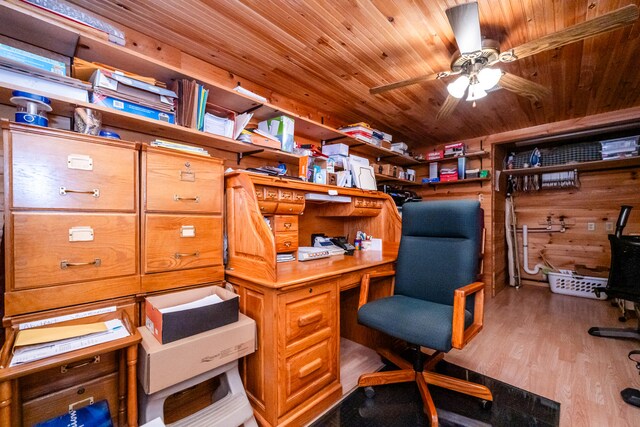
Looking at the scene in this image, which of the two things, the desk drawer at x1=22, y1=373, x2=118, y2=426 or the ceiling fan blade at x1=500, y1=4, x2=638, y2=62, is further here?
the ceiling fan blade at x1=500, y1=4, x2=638, y2=62

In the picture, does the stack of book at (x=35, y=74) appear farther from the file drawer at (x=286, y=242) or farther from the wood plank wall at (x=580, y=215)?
the wood plank wall at (x=580, y=215)

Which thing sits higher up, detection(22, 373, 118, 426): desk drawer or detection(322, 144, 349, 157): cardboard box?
detection(322, 144, 349, 157): cardboard box

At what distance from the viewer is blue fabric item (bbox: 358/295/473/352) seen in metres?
1.33

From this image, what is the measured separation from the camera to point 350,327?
7.81 feet

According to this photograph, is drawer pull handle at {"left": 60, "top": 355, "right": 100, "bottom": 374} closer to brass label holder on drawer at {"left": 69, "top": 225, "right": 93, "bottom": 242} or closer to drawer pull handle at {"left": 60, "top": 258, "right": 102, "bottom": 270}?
drawer pull handle at {"left": 60, "top": 258, "right": 102, "bottom": 270}

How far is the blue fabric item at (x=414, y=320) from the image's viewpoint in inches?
52.3

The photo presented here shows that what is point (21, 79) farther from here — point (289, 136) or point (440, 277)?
point (440, 277)

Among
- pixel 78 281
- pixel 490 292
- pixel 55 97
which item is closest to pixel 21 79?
pixel 55 97

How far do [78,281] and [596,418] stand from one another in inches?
104

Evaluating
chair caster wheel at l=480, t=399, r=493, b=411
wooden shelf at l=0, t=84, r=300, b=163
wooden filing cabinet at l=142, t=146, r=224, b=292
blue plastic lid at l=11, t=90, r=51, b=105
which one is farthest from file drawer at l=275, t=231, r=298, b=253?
chair caster wheel at l=480, t=399, r=493, b=411

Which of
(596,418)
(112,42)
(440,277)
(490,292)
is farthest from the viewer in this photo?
(490,292)

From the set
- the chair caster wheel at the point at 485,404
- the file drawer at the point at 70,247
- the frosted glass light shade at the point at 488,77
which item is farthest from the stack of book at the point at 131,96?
the chair caster wheel at the point at 485,404

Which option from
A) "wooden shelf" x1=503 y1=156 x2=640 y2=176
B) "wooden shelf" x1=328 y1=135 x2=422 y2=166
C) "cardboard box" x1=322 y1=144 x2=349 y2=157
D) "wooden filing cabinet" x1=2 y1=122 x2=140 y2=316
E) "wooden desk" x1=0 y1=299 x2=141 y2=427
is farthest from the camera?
"wooden shelf" x1=503 y1=156 x2=640 y2=176

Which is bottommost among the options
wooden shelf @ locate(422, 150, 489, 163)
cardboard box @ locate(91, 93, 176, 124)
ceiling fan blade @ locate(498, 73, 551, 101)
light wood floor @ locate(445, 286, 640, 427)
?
light wood floor @ locate(445, 286, 640, 427)
